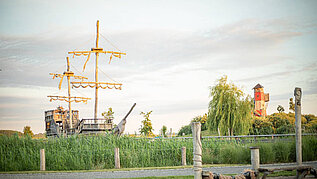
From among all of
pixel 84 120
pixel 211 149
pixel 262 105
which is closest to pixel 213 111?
pixel 84 120

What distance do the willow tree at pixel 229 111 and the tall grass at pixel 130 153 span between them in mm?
12135

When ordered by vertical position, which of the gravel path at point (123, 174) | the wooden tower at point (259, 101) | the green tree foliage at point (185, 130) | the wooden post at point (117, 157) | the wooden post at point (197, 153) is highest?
the wooden tower at point (259, 101)

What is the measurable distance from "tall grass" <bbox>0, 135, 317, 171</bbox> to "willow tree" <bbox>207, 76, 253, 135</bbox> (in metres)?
12.1

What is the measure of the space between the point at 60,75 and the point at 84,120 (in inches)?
469

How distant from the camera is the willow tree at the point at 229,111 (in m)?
27.5

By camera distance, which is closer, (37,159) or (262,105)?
(37,159)

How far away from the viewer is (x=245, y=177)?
673 centimetres

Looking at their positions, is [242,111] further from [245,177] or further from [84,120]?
[245,177]

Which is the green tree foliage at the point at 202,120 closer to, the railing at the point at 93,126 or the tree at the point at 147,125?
the tree at the point at 147,125

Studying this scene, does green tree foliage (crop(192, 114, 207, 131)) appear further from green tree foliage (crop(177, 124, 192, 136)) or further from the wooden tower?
the wooden tower

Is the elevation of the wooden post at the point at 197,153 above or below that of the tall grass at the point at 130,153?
above

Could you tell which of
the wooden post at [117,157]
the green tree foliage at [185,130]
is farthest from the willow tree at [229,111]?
the green tree foliage at [185,130]

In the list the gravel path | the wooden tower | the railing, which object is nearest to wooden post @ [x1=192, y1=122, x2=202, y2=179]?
the gravel path

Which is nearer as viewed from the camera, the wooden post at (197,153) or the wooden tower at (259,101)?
the wooden post at (197,153)
